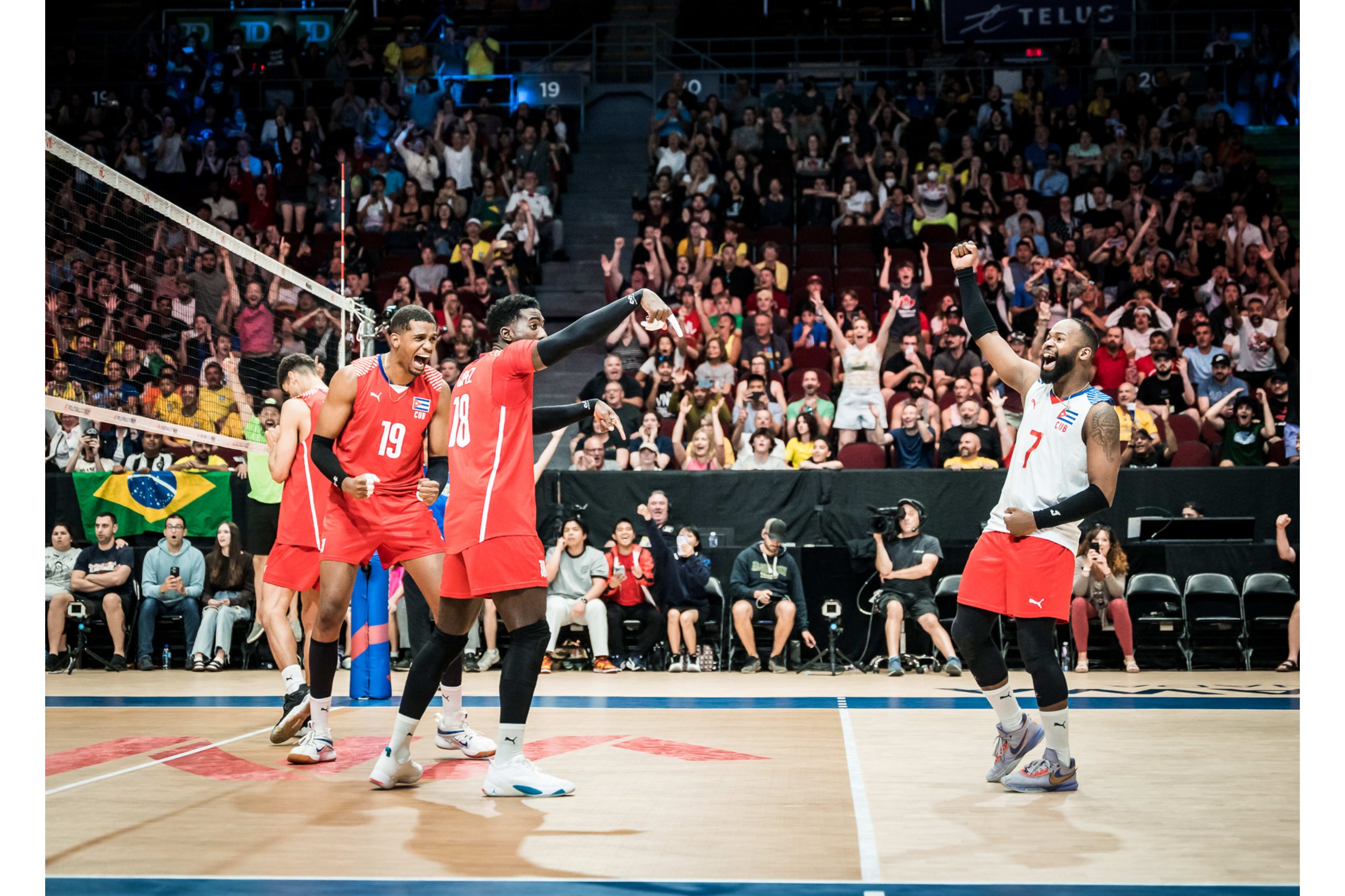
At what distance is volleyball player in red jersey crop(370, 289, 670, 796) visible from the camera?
15.8 ft

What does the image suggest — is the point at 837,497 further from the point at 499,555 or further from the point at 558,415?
the point at 499,555

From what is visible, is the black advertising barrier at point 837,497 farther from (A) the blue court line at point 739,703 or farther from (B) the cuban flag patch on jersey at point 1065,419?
(B) the cuban flag patch on jersey at point 1065,419

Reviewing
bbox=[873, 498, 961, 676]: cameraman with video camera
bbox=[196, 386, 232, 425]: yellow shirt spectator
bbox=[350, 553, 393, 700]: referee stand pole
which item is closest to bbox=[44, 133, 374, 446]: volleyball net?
bbox=[196, 386, 232, 425]: yellow shirt spectator

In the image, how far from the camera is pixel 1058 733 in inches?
198

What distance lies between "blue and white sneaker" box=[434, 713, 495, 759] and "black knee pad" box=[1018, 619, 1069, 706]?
255 cm

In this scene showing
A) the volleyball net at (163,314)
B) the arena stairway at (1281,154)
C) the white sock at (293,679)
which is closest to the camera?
the white sock at (293,679)

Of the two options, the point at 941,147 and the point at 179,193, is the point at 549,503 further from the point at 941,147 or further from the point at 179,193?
the point at 179,193

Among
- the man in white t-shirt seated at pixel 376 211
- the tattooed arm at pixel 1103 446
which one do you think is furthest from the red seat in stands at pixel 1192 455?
the man in white t-shirt seated at pixel 376 211

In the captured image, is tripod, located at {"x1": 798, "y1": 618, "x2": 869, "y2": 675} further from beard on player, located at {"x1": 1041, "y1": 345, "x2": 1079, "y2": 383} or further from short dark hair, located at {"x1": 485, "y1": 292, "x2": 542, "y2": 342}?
short dark hair, located at {"x1": 485, "y1": 292, "x2": 542, "y2": 342}

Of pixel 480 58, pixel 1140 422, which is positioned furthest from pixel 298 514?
pixel 480 58

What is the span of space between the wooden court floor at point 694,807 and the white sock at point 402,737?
0.15m

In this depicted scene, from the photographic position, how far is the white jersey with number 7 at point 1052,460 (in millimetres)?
5129

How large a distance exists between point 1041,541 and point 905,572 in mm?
5666
